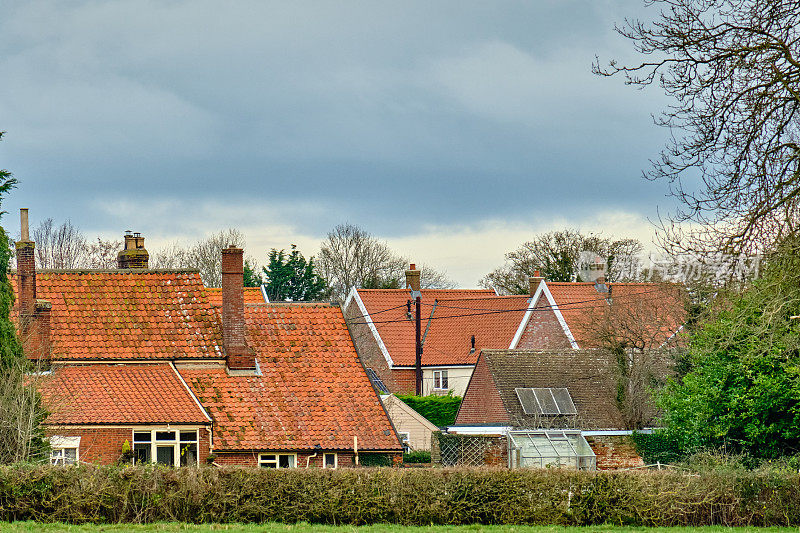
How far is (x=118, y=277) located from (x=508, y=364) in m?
15.8

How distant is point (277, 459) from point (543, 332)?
2451cm

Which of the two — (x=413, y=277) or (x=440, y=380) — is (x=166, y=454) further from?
(x=413, y=277)

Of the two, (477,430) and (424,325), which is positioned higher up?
(424,325)

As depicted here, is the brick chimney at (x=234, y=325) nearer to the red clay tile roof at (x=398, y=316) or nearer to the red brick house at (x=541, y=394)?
the red brick house at (x=541, y=394)

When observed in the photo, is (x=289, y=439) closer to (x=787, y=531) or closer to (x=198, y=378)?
(x=198, y=378)

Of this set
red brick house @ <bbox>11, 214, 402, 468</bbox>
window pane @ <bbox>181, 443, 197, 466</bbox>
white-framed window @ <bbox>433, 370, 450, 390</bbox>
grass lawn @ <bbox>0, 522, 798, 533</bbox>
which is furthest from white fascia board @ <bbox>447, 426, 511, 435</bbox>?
white-framed window @ <bbox>433, 370, 450, 390</bbox>

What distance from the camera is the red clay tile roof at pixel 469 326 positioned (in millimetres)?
57406

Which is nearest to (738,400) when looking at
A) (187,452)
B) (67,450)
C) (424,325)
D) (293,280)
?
(187,452)

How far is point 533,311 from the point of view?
53219 mm

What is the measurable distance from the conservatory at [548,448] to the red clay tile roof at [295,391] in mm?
5360

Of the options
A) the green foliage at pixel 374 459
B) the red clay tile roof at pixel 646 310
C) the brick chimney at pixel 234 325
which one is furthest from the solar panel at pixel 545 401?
the brick chimney at pixel 234 325

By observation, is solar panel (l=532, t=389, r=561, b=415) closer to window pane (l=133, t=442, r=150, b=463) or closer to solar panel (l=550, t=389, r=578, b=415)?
solar panel (l=550, t=389, r=578, b=415)

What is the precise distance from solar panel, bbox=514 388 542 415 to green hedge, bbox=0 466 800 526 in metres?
16.5

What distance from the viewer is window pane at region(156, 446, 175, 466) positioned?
98.1ft
